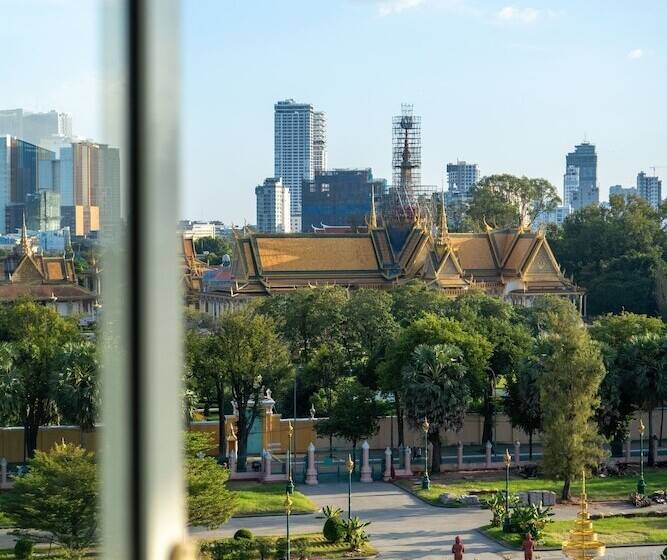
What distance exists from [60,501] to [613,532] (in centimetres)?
628

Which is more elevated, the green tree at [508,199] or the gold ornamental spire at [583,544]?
the green tree at [508,199]

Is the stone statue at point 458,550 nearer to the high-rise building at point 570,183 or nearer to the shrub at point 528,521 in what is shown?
the shrub at point 528,521

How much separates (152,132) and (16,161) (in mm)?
17855

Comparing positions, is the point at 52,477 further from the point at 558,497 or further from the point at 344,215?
the point at 344,215

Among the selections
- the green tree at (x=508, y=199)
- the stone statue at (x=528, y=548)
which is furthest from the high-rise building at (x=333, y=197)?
the stone statue at (x=528, y=548)

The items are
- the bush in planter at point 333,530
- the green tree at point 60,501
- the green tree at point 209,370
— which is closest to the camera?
the green tree at point 60,501

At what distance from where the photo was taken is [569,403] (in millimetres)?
17359

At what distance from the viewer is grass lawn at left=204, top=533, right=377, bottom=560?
554 inches

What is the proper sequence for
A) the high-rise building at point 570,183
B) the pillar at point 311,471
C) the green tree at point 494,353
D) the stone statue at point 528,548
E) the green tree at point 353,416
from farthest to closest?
the high-rise building at point 570,183 < the green tree at point 494,353 < the green tree at point 353,416 < the pillar at point 311,471 < the stone statue at point 528,548

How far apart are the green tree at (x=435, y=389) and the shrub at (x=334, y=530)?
438 cm

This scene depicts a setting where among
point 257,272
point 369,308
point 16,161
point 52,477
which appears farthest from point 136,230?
point 257,272

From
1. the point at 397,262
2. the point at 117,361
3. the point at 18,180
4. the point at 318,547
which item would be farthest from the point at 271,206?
the point at 117,361

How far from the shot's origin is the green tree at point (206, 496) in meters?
13.8

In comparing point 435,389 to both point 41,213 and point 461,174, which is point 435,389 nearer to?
point 41,213
